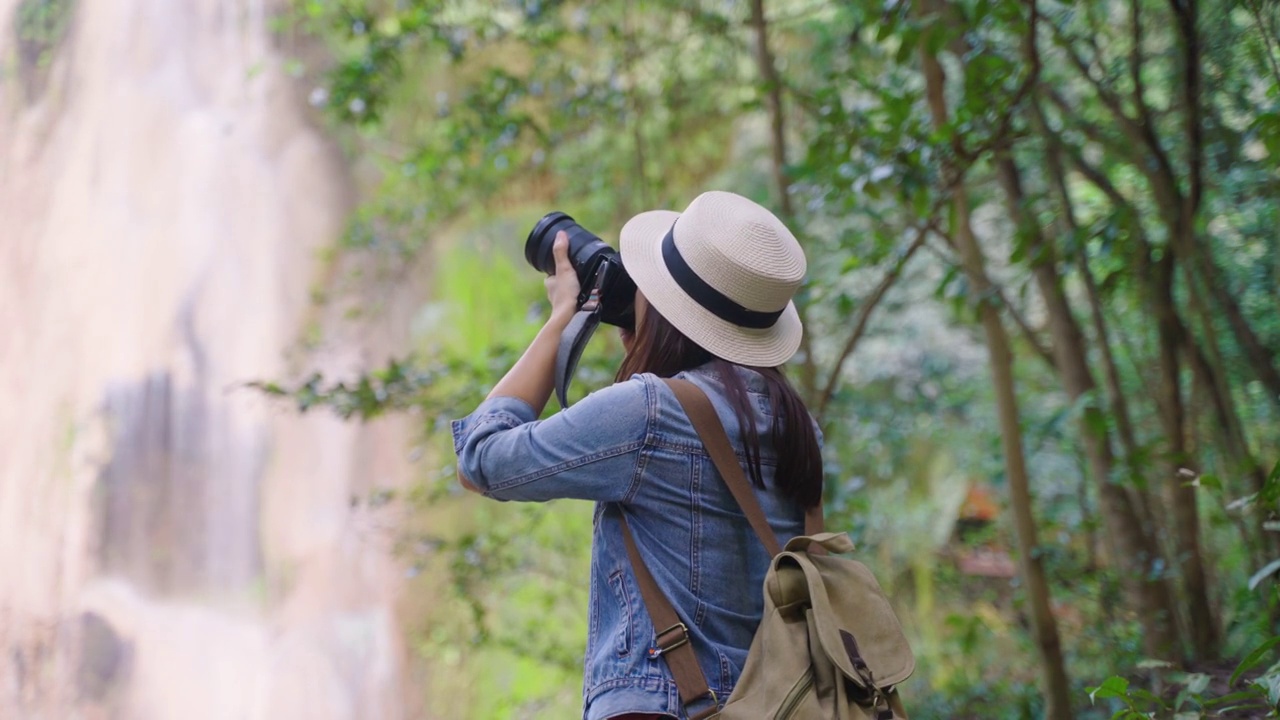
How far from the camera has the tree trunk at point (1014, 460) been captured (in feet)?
8.41

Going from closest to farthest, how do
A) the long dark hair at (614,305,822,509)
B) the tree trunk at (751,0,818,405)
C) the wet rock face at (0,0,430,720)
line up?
the long dark hair at (614,305,822,509)
the tree trunk at (751,0,818,405)
the wet rock face at (0,0,430,720)

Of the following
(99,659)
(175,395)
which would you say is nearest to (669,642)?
(99,659)

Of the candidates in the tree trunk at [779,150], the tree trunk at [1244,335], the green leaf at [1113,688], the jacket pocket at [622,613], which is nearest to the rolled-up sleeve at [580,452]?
the jacket pocket at [622,613]

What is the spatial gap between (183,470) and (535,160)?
552cm

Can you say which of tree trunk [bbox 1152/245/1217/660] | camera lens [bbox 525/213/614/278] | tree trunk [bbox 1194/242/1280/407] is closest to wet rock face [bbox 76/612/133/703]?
tree trunk [bbox 1152/245/1217/660]

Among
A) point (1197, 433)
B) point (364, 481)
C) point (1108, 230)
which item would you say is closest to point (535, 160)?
point (1108, 230)

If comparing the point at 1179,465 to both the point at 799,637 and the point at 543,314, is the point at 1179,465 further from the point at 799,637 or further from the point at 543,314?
the point at 799,637

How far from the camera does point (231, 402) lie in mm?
8859

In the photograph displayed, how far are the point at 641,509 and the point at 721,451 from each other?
13 centimetres

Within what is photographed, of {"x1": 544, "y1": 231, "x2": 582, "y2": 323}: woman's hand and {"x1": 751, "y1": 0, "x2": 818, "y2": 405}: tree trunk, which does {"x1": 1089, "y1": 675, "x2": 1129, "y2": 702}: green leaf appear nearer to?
{"x1": 544, "y1": 231, "x2": 582, "y2": 323}: woman's hand

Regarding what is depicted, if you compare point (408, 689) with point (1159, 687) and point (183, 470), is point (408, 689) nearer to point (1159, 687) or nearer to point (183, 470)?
point (183, 470)

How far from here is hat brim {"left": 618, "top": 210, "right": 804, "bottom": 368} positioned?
1.36 metres

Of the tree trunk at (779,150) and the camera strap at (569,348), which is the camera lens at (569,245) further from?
the tree trunk at (779,150)

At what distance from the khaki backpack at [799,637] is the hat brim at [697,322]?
3.7 inches
